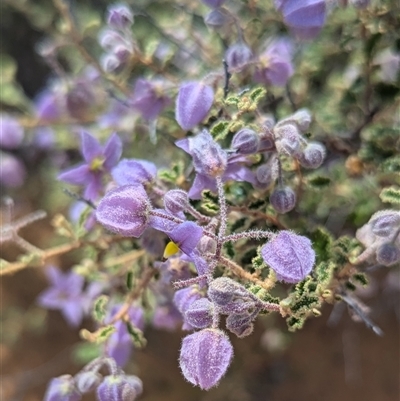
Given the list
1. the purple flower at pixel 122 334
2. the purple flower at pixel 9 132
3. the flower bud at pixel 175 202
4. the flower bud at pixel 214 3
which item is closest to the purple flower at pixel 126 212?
the flower bud at pixel 175 202

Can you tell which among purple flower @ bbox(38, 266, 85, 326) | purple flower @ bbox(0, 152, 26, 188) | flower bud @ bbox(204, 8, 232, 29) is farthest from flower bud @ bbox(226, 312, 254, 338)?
purple flower @ bbox(0, 152, 26, 188)

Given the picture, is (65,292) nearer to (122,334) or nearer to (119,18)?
(122,334)

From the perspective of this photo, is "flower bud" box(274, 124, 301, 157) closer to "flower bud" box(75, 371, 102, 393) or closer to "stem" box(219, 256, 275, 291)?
"stem" box(219, 256, 275, 291)

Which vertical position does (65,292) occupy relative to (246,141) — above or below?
below

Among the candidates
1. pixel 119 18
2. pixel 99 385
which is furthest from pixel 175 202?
pixel 119 18

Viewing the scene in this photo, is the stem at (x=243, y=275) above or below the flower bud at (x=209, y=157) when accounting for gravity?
below

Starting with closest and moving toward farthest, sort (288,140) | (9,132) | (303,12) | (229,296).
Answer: (229,296), (288,140), (303,12), (9,132)

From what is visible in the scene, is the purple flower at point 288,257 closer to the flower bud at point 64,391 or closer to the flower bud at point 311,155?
the flower bud at point 311,155
